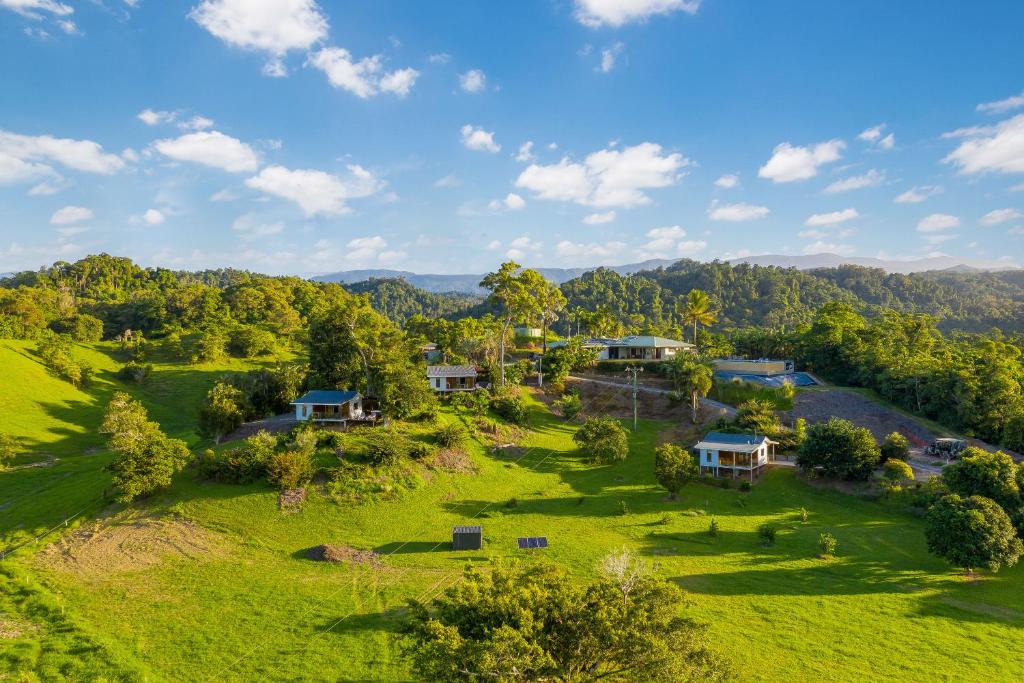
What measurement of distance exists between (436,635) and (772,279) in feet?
670

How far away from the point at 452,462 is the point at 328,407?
1318 centimetres

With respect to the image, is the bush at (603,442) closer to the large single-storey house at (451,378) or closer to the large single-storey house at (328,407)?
the large single-storey house at (451,378)

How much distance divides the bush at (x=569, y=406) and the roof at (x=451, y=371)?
427 inches

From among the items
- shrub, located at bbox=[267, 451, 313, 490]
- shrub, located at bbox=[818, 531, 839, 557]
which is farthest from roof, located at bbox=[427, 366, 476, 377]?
shrub, located at bbox=[818, 531, 839, 557]

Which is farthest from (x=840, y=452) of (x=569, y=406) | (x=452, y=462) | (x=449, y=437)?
(x=449, y=437)

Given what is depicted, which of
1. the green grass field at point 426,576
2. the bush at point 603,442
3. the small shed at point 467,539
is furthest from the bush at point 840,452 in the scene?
the small shed at point 467,539

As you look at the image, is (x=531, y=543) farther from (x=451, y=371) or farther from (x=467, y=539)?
(x=451, y=371)

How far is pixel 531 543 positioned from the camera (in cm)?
3594

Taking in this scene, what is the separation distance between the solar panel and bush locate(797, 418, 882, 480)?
27261mm

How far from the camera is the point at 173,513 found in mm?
38500

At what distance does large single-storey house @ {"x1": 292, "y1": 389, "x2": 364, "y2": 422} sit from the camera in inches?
2096

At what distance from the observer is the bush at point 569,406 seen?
220 feet

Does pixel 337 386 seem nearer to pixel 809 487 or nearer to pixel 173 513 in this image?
pixel 173 513

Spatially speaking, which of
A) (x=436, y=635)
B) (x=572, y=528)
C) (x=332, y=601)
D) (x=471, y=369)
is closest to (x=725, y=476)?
(x=572, y=528)
